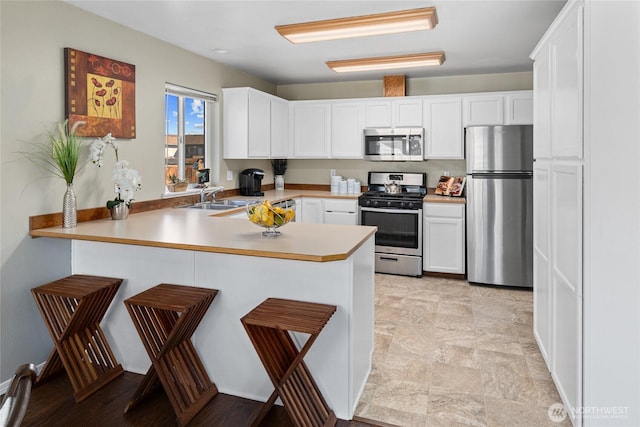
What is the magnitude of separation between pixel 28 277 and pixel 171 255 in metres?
0.92

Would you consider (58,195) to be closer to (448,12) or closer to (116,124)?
(116,124)

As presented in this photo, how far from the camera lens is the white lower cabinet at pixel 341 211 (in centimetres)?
532

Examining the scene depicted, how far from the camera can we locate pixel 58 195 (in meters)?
2.90

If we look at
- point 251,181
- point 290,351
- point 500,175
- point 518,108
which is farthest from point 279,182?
point 290,351

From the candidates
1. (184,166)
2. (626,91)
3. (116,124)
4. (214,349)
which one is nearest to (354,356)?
(214,349)

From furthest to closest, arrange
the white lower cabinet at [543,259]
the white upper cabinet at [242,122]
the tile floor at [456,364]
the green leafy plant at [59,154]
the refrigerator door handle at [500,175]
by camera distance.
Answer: the white upper cabinet at [242,122] → the refrigerator door handle at [500,175] → the green leafy plant at [59,154] → the white lower cabinet at [543,259] → the tile floor at [456,364]

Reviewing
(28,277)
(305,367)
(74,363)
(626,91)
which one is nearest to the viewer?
(626,91)

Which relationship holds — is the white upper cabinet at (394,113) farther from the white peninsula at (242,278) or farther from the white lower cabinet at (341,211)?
the white peninsula at (242,278)

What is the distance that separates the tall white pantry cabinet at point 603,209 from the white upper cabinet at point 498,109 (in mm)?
2880

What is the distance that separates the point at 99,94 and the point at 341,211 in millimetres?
2968

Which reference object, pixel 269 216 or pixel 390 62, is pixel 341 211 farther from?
pixel 269 216

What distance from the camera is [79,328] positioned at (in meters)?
2.57

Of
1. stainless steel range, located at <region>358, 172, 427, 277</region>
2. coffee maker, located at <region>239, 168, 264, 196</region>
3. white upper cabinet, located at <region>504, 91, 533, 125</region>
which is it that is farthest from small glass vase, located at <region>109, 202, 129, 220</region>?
white upper cabinet, located at <region>504, 91, 533, 125</region>

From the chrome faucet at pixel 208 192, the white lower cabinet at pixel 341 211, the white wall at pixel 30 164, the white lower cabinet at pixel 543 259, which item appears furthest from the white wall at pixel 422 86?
the white wall at pixel 30 164
